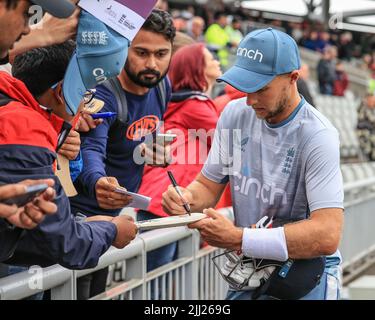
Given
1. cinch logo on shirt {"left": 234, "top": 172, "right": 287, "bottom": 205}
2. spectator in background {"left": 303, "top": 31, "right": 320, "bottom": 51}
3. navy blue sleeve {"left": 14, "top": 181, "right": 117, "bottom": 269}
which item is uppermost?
spectator in background {"left": 303, "top": 31, "right": 320, "bottom": 51}

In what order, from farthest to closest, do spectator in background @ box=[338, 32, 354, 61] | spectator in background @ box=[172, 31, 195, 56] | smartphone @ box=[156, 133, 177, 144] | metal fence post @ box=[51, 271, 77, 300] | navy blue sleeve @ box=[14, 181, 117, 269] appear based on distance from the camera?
spectator in background @ box=[338, 32, 354, 61] < spectator in background @ box=[172, 31, 195, 56] < smartphone @ box=[156, 133, 177, 144] < metal fence post @ box=[51, 271, 77, 300] < navy blue sleeve @ box=[14, 181, 117, 269]

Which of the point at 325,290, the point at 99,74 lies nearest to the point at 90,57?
the point at 99,74

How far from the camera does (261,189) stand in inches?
113

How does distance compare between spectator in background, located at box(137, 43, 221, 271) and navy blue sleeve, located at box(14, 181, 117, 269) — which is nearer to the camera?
navy blue sleeve, located at box(14, 181, 117, 269)

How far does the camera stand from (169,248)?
401cm

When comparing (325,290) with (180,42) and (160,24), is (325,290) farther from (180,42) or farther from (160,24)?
(180,42)

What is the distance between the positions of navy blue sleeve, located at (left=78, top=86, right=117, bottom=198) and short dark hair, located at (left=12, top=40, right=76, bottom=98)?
2.66 feet

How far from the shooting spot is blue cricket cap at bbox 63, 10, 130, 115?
2309 mm

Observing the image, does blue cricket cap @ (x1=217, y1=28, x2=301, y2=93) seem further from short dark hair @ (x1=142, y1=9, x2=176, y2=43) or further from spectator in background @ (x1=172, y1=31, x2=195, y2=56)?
spectator in background @ (x1=172, y1=31, x2=195, y2=56)

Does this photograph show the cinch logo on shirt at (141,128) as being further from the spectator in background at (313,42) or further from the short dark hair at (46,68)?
the spectator in background at (313,42)

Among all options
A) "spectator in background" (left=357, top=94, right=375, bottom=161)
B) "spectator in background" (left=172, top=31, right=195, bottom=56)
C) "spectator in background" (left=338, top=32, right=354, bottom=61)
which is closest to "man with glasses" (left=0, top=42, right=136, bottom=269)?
"spectator in background" (left=172, top=31, right=195, bottom=56)

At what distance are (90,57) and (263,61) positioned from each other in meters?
0.76
